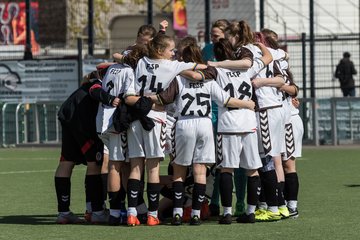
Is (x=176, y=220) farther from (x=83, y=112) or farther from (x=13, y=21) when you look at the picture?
(x=13, y=21)

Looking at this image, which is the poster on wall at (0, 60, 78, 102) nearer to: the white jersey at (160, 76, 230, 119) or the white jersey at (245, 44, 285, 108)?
the white jersey at (245, 44, 285, 108)

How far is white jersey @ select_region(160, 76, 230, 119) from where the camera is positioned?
12227 mm

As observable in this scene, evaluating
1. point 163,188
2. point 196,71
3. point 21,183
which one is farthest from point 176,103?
point 21,183

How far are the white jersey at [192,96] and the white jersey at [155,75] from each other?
0.10m

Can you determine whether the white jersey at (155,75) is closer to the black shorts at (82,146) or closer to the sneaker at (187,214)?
the black shorts at (82,146)

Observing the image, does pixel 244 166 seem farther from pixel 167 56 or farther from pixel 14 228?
pixel 14 228

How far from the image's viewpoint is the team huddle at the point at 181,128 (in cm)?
1227

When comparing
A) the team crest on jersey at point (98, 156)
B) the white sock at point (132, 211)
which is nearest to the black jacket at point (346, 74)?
the team crest on jersey at point (98, 156)

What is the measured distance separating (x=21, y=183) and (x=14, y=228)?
589 centimetres

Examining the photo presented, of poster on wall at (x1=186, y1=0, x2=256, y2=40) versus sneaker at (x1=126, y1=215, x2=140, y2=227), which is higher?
poster on wall at (x1=186, y1=0, x2=256, y2=40)

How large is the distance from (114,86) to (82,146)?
2.76 feet

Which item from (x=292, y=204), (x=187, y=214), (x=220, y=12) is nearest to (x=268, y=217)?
(x=292, y=204)

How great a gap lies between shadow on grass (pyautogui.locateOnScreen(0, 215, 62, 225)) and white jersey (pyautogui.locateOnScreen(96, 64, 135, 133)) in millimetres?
1289

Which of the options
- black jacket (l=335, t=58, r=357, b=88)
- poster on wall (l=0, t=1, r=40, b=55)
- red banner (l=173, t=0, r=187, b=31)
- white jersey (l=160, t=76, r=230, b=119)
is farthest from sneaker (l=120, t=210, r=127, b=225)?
poster on wall (l=0, t=1, r=40, b=55)
